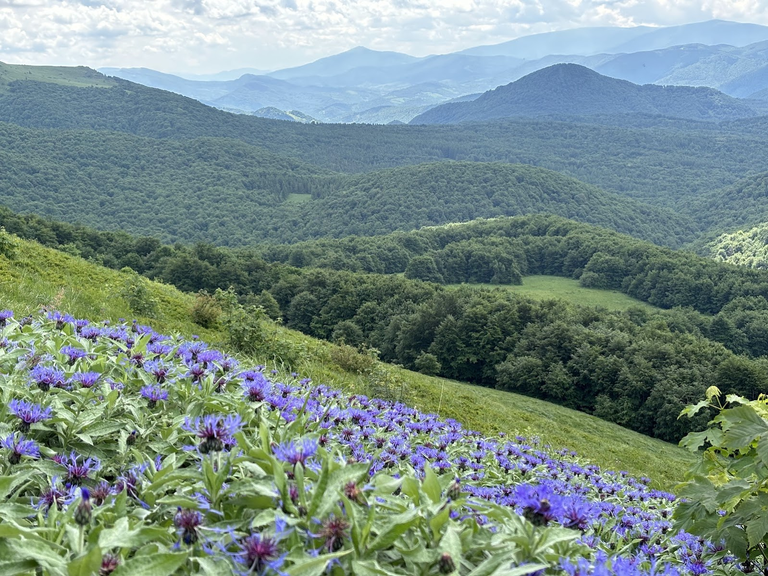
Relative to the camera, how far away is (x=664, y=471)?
21391mm

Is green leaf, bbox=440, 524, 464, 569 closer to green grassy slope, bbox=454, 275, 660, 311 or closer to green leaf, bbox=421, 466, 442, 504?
green leaf, bbox=421, 466, 442, 504

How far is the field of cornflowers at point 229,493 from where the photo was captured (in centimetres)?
152

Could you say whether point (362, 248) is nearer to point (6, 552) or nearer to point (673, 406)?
point (673, 406)

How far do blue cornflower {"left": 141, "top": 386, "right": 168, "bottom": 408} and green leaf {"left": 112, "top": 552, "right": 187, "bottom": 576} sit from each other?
5.28ft

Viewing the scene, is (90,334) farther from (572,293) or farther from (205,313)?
(572,293)

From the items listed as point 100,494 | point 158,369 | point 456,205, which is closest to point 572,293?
point 456,205

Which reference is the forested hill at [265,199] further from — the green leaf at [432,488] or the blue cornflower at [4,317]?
the green leaf at [432,488]

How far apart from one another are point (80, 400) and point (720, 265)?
100.0 m

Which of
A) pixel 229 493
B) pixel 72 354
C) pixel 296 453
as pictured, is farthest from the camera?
pixel 72 354

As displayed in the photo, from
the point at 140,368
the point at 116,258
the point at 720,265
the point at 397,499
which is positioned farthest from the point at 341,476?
the point at 720,265

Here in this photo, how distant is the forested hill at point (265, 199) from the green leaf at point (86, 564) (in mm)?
149150

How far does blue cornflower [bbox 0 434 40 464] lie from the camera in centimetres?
221

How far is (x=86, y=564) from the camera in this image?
1.36 m

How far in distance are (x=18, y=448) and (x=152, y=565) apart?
45.1 inches
